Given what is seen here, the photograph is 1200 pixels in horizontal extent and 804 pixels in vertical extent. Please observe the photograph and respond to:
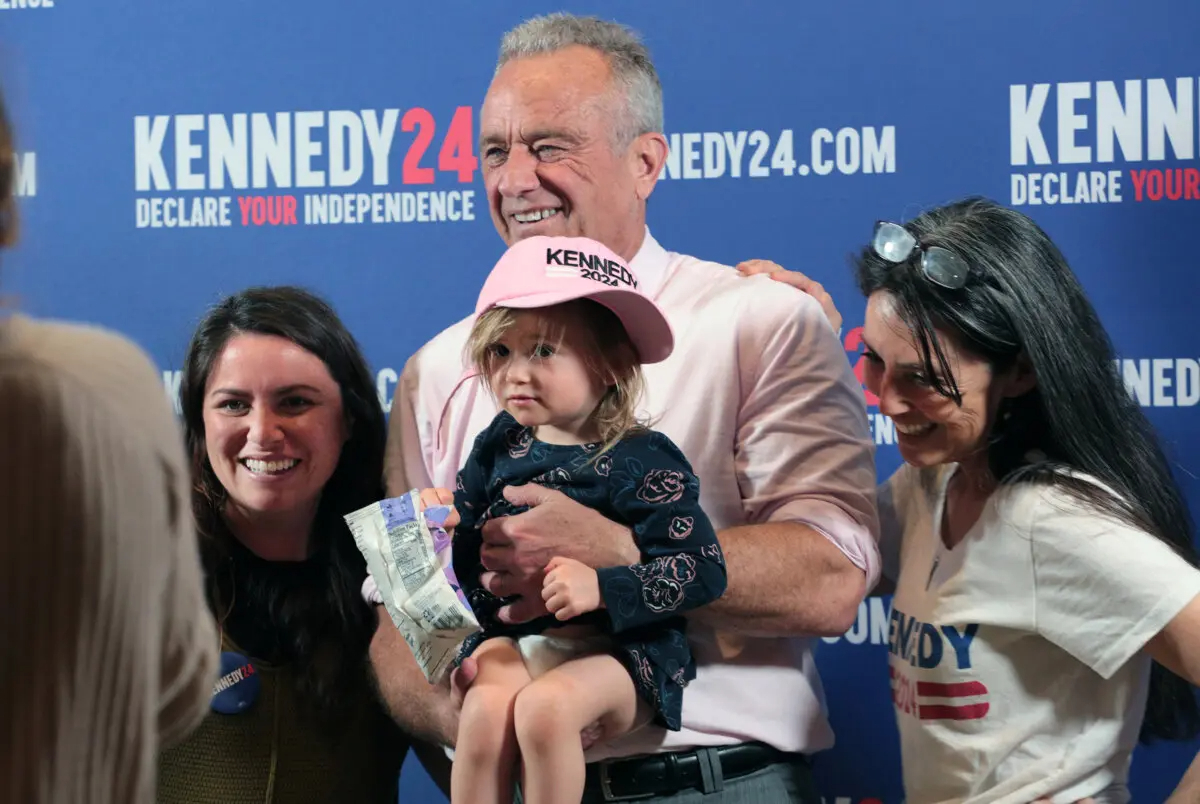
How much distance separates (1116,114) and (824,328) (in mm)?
882

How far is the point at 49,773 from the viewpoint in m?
0.77

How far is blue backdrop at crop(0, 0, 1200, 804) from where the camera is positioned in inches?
100.0

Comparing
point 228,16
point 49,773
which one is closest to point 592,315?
point 49,773

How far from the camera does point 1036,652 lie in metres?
1.88

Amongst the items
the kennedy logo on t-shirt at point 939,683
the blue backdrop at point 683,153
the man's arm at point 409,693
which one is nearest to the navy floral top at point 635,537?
the man's arm at point 409,693

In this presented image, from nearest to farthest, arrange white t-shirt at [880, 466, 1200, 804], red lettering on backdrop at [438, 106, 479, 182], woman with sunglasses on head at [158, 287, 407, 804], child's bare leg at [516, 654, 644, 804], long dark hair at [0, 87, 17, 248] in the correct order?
long dark hair at [0, 87, 17, 248] → child's bare leg at [516, 654, 644, 804] → white t-shirt at [880, 466, 1200, 804] → woman with sunglasses on head at [158, 287, 407, 804] → red lettering on backdrop at [438, 106, 479, 182]

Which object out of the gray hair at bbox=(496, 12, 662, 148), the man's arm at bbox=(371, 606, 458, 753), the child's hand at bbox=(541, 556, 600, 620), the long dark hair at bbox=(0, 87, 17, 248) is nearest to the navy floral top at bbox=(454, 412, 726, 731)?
the child's hand at bbox=(541, 556, 600, 620)

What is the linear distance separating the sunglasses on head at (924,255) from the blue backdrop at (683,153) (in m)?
0.58

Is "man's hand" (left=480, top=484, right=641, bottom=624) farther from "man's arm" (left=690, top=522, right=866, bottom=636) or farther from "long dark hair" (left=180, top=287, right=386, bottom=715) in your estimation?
"long dark hair" (left=180, top=287, right=386, bottom=715)

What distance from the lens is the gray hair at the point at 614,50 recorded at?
7.37 feet

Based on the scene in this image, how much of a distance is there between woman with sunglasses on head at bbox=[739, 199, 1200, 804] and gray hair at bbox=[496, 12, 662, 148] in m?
0.47

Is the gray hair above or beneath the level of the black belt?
above

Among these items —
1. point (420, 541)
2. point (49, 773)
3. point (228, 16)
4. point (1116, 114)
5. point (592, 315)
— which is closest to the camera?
point (49, 773)

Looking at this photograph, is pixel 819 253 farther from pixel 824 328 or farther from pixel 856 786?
pixel 856 786
